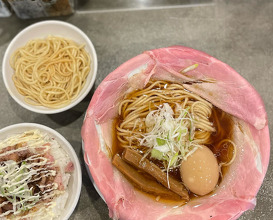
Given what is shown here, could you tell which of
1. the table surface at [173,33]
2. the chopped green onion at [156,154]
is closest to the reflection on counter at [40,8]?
the table surface at [173,33]

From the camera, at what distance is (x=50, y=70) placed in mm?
1715

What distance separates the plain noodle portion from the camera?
166 cm

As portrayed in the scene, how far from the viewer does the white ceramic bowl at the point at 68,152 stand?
145cm

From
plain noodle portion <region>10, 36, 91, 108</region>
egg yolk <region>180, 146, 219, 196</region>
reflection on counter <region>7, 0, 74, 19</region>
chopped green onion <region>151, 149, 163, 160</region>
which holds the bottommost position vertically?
egg yolk <region>180, 146, 219, 196</region>

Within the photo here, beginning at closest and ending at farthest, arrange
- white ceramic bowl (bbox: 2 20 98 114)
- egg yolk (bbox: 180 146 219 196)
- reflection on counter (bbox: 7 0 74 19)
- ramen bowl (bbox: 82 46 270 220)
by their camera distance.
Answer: ramen bowl (bbox: 82 46 270 220)
egg yolk (bbox: 180 146 219 196)
white ceramic bowl (bbox: 2 20 98 114)
reflection on counter (bbox: 7 0 74 19)

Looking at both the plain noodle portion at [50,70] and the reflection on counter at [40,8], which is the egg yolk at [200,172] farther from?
the reflection on counter at [40,8]

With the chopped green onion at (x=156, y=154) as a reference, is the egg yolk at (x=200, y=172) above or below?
below

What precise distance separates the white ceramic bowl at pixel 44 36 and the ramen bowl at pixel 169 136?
25cm

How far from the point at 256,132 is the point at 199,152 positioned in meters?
0.27

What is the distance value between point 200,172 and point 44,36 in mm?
1170

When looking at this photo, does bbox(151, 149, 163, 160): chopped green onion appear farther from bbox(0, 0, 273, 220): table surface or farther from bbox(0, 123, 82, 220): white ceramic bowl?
bbox(0, 0, 273, 220): table surface

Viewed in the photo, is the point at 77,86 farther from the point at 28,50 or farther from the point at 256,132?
the point at 256,132

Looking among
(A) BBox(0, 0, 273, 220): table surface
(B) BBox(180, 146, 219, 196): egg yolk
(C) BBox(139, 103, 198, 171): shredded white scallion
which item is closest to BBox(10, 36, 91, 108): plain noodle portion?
(A) BBox(0, 0, 273, 220): table surface

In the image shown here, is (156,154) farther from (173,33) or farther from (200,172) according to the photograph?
(173,33)
